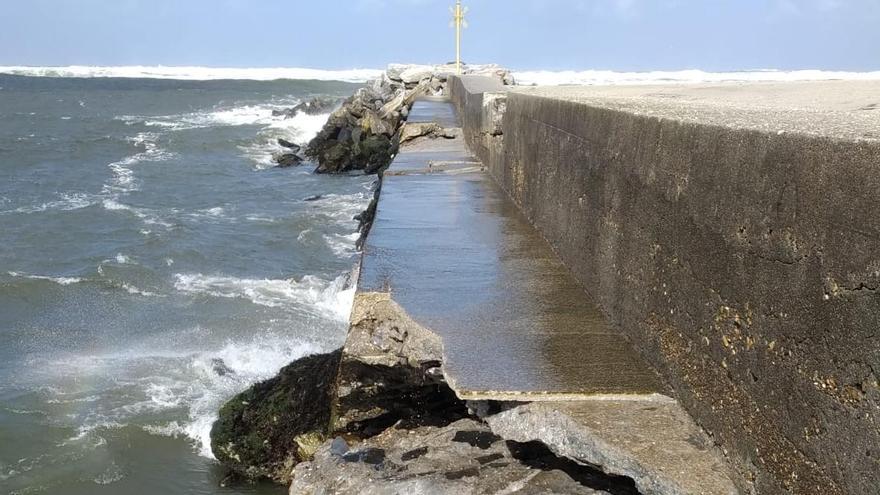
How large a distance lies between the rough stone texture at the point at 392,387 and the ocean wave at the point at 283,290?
215 inches

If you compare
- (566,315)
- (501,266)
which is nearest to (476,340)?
(566,315)

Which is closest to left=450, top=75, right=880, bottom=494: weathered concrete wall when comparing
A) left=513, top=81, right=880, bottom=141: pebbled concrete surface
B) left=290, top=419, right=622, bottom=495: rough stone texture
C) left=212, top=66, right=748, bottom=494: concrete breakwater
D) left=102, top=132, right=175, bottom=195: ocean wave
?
left=513, top=81, right=880, bottom=141: pebbled concrete surface

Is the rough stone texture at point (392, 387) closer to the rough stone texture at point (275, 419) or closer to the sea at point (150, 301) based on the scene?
the rough stone texture at point (275, 419)

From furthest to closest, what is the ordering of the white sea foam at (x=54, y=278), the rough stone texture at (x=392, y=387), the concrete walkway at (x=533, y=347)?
1. the white sea foam at (x=54, y=278)
2. the rough stone texture at (x=392, y=387)
3. the concrete walkway at (x=533, y=347)

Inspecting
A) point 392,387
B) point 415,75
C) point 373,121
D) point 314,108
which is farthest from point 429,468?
point 314,108

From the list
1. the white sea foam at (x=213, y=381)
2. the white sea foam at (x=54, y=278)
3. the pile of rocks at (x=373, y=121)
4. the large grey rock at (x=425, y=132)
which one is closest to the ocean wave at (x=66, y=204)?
the white sea foam at (x=54, y=278)

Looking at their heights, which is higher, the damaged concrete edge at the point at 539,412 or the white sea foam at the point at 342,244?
the damaged concrete edge at the point at 539,412

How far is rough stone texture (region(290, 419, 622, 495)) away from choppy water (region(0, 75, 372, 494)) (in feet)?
8.04

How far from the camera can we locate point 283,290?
10.0 metres

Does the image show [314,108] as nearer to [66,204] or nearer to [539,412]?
[66,204]

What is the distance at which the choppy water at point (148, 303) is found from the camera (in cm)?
612

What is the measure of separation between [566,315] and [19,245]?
11.9 metres

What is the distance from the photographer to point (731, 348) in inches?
86.1

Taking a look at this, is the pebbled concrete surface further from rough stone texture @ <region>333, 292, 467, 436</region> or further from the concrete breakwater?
rough stone texture @ <region>333, 292, 467, 436</region>
